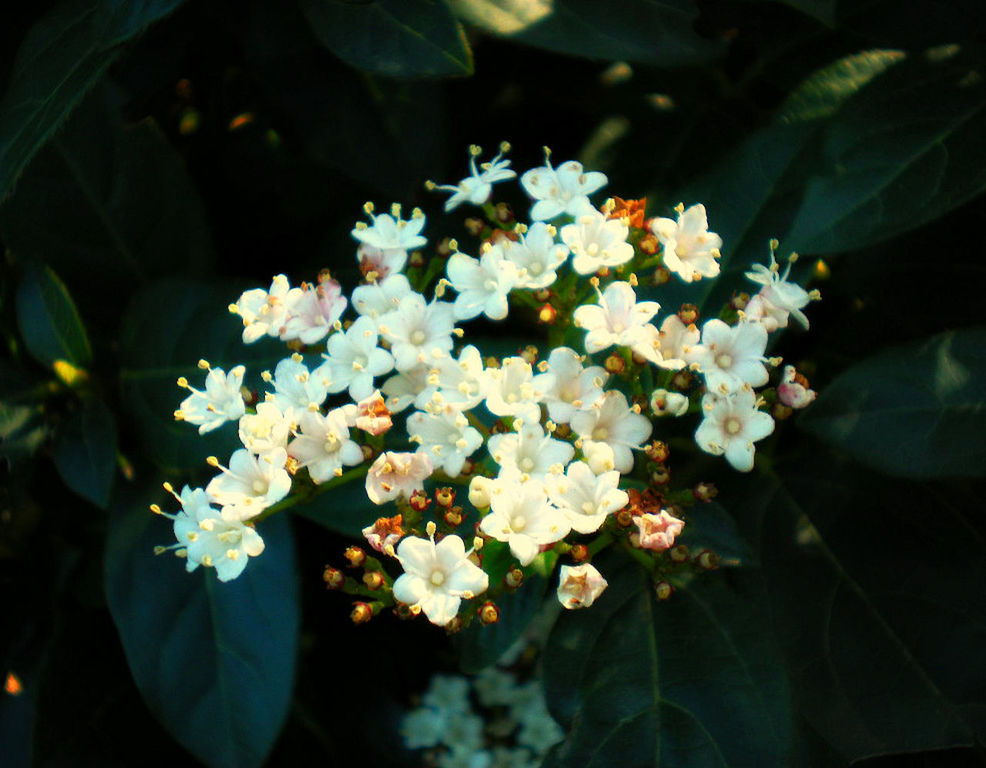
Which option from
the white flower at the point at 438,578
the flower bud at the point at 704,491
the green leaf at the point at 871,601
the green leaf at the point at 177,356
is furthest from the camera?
the green leaf at the point at 177,356

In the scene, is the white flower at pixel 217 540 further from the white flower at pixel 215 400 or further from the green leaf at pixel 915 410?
the green leaf at pixel 915 410

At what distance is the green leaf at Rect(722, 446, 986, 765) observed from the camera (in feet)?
3.59

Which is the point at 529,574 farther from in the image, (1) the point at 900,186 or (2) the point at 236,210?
(2) the point at 236,210

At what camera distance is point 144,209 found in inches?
53.9

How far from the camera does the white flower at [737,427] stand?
0.94 metres

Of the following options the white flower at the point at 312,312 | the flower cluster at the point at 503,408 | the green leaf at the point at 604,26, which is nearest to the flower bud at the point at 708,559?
the flower cluster at the point at 503,408

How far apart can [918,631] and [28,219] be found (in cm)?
121

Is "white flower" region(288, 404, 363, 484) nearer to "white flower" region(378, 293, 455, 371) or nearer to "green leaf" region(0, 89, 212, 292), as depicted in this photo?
"white flower" region(378, 293, 455, 371)

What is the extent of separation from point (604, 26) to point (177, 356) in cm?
65

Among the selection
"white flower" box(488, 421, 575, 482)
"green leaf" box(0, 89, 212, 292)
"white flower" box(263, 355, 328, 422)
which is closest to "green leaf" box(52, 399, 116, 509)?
"green leaf" box(0, 89, 212, 292)

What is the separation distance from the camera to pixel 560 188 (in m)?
1.06

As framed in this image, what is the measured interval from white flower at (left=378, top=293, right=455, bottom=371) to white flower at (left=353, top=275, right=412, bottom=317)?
2 cm

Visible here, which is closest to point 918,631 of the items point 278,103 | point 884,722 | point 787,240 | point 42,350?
point 884,722

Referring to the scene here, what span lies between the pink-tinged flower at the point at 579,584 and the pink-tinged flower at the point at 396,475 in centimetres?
15
